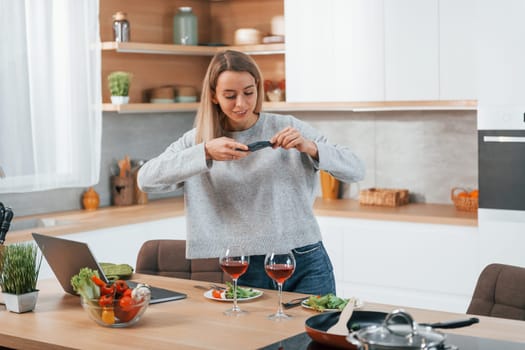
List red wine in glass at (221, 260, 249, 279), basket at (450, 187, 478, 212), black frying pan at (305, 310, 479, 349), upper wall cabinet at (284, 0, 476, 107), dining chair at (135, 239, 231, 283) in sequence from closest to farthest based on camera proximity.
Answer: black frying pan at (305, 310, 479, 349)
red wine in glass at (221, 260, 249, 279)
dining chair at (135, 239, 231, 283)
upper wall cabinet at (284, 0, 476, 107)
basket at (450, 187, 478, 212)

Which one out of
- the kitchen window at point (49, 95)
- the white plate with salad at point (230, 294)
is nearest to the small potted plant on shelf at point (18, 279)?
the white plate with salad at point (230, 294)

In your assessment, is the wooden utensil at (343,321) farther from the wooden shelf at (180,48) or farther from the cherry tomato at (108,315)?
the wooden shelf at (180,48)

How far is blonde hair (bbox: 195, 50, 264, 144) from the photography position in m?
2.97

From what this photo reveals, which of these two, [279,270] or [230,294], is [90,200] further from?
[279,270]

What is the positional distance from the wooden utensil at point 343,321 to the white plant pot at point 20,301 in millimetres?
977

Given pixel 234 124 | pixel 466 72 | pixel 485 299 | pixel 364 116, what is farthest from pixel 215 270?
pixel 364 116

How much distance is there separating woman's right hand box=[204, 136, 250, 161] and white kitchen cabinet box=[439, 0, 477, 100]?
7.12ft

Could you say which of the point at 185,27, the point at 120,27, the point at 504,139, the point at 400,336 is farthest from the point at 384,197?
the point at 400,336

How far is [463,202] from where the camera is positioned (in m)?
4.90

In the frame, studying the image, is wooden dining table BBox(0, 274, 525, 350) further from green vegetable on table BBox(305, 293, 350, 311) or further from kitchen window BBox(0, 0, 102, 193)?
kitchen window BBox(0, 0, 102, 193)

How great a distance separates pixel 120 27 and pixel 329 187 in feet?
5.36

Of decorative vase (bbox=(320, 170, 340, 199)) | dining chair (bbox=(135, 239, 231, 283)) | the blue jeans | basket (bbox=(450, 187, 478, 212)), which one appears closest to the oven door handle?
basket (bbox=(450, 187, 478, 212))

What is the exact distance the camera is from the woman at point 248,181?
2.95 metres

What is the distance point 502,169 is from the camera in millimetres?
4375
